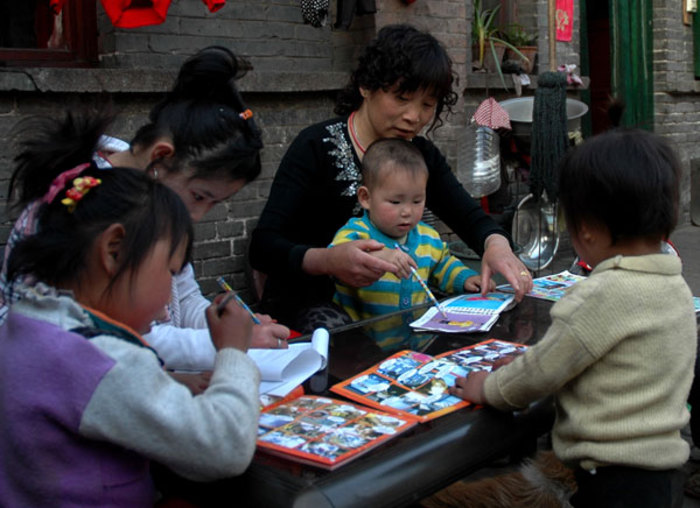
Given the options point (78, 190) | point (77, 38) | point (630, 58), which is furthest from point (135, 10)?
point (630, 58)

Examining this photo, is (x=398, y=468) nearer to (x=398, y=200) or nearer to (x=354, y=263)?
(x=354, y=263)

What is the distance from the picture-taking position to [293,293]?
2791 millimetres

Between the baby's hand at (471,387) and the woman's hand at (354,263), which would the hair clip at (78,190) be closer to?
the baby's hand at (471,387)

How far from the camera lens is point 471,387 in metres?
1.56

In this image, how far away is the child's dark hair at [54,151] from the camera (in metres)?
1.53

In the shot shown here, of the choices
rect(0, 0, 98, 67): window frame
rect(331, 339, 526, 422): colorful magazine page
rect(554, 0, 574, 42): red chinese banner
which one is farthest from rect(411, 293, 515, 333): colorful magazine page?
rect(554, 0, 574, 42): red chinese banner

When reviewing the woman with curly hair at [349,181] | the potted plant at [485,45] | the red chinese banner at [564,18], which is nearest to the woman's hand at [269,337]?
the woman with curly hair at [349,181]

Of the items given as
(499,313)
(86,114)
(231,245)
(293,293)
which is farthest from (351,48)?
(86,114)

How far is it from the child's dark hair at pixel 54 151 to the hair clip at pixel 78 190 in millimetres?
185

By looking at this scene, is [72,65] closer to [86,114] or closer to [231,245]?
[231,245]

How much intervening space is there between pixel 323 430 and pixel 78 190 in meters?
0.59

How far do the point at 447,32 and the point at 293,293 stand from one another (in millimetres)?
2795

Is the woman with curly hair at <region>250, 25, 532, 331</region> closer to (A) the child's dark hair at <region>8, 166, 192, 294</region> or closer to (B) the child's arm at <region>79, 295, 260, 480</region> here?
(A) the child's dark hair at <region>8, 166, 192, 294</region>

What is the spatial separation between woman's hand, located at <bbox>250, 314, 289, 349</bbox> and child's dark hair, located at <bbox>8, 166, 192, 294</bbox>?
1.41 ft
